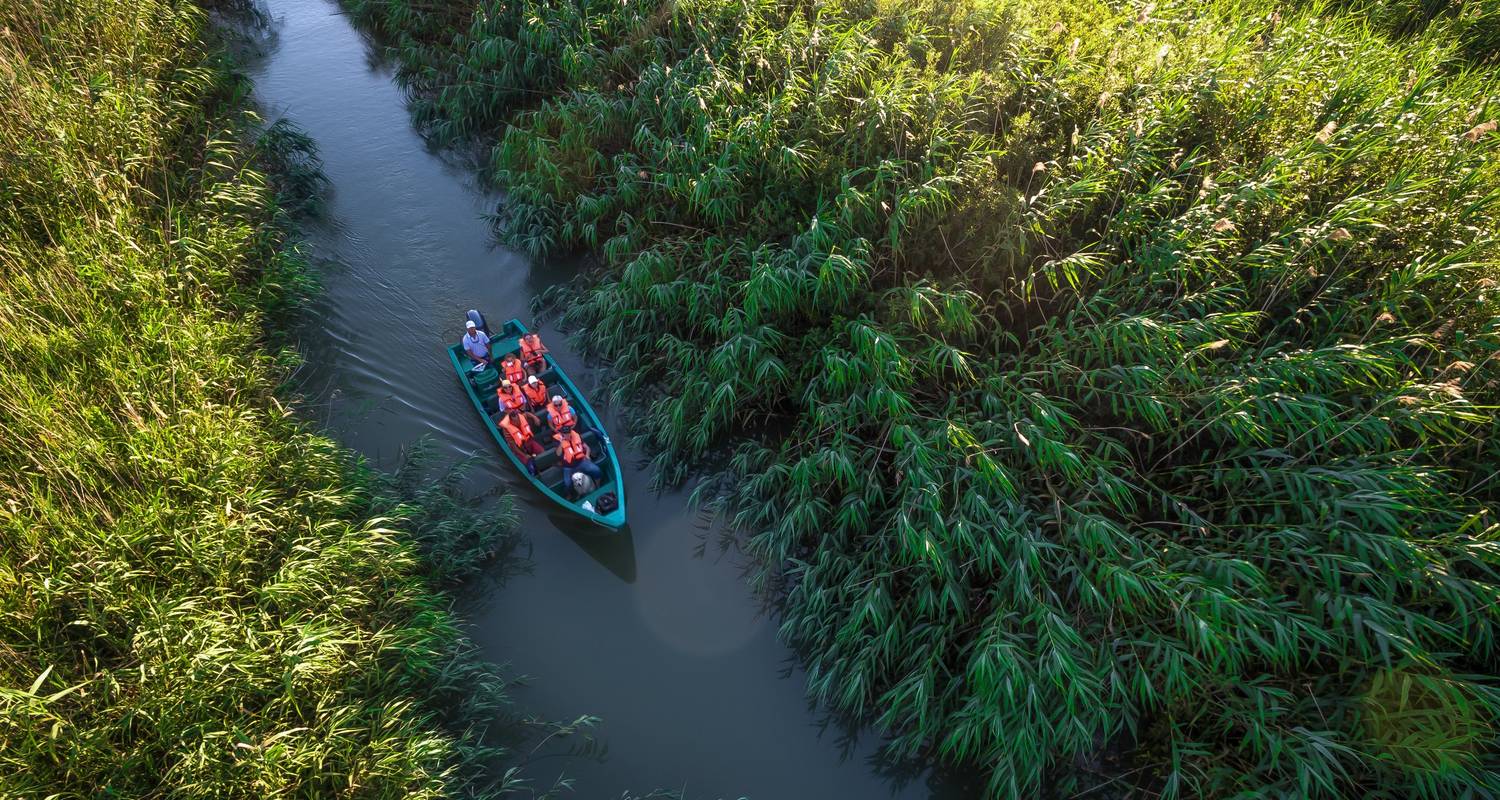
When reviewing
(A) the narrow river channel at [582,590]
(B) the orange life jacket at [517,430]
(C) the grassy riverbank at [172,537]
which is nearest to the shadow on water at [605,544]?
(A) the narrow river channel at [582,590]

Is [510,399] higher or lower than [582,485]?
higher

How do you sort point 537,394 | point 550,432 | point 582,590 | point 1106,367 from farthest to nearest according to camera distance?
point 537,394, point 550,432, point 582,590, point 1106,367

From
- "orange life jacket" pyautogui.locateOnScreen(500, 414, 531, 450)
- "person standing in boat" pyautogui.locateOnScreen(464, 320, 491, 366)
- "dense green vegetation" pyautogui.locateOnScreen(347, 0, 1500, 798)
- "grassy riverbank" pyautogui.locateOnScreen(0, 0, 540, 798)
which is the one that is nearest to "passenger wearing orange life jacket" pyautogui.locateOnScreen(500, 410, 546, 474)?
"orange life jacket" pyautogui.locateOnScreen(500, 414, 531, 450)

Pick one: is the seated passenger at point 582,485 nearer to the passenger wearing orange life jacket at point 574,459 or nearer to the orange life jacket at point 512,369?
the passenger wearing orange life jacket at point 574,459

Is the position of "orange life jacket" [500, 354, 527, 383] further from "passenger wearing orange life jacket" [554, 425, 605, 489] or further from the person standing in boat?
"passenger wearing orange life jacket" [554, 425, 605, 489]

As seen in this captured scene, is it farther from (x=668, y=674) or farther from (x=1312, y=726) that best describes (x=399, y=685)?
(x=1312, y=726)

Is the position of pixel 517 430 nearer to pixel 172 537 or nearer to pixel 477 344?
pixel 477 344

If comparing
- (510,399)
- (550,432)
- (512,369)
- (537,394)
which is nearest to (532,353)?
(512,369)
